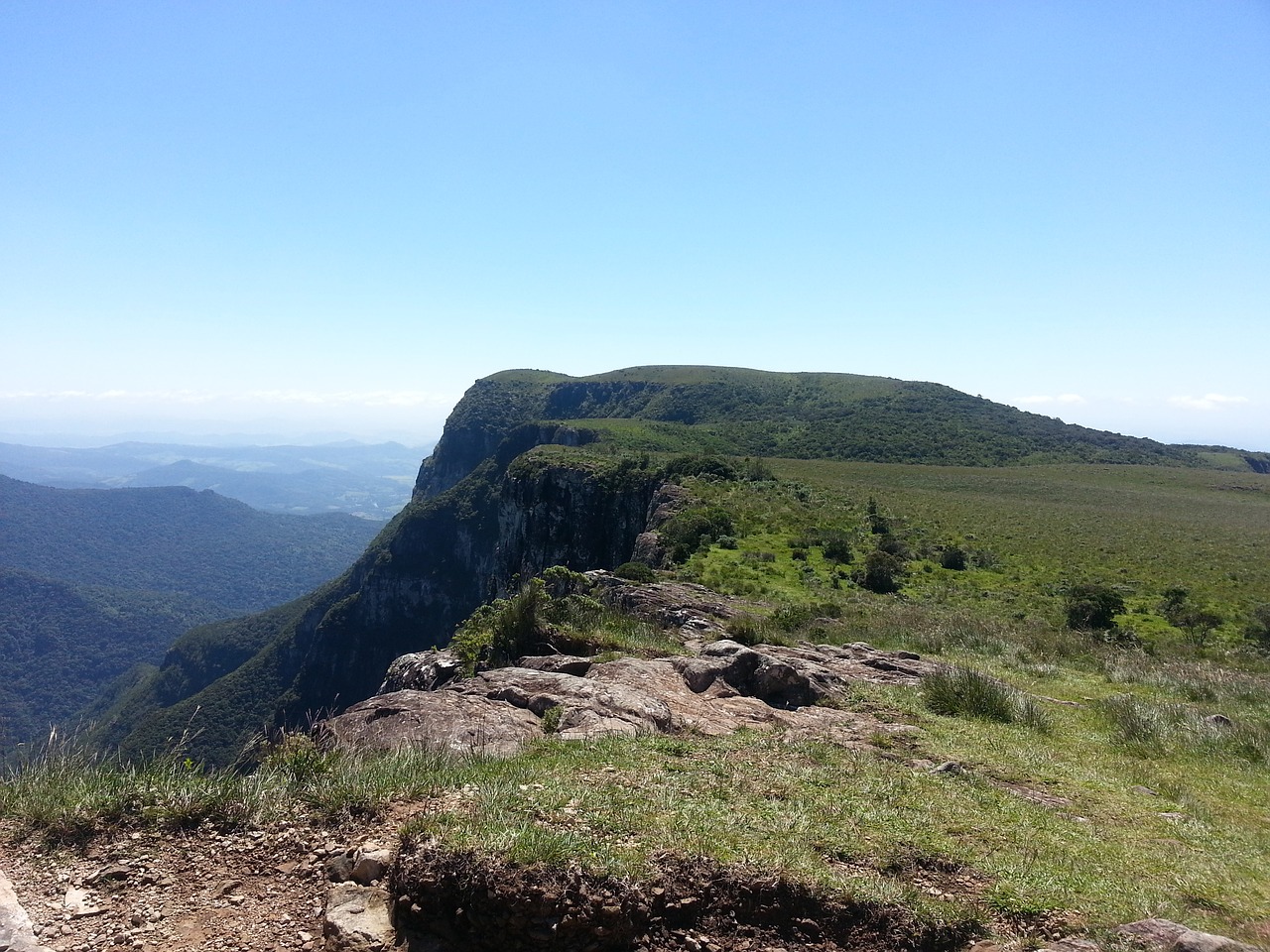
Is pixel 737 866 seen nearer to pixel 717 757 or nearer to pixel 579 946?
pixel 579 946

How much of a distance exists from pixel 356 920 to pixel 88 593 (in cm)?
16674

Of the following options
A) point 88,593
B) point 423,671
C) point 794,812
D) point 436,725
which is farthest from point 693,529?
point 88,593

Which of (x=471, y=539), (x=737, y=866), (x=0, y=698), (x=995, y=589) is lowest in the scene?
(x=0, y=698)

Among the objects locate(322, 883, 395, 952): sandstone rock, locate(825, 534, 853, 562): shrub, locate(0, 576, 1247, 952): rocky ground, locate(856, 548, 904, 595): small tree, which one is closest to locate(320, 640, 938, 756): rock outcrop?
locate(0, 576, 1247, 952): rocky ground

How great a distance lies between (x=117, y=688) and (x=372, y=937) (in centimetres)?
13448

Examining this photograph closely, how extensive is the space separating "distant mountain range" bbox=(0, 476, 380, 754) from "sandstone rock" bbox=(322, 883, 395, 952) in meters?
81.3

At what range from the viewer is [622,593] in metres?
15.6

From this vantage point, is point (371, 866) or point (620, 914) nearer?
point (620, 914)

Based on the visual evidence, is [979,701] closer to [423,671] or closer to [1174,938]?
[1174,938]

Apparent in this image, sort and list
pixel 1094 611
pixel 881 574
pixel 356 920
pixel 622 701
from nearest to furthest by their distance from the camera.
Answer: pixel 356 920 < pixel 622 701 < pixel 1094 611 < pixel 881 574

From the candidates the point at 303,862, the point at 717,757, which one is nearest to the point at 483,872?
the point at 303,862

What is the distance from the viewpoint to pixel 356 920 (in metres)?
3.78

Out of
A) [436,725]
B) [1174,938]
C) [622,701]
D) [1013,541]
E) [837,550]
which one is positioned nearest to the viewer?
[1174,938]

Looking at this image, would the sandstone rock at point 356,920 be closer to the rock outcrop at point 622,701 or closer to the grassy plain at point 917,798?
the grassy plain at point 917,798
